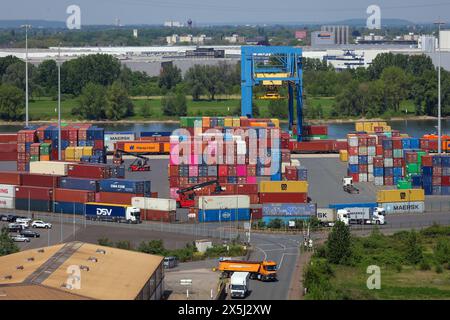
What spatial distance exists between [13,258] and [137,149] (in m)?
15.1

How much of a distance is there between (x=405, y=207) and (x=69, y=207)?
5.40 meters

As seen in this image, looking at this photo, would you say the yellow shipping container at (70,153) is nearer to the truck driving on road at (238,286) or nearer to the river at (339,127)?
the truck driving on road at (238,286)

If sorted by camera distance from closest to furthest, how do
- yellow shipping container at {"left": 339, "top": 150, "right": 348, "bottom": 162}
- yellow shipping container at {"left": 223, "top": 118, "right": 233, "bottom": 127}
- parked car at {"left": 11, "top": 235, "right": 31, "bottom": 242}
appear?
parked car at {"left": 11, "top": 235, "right": 31, "bottom": 242} → yellow shipping container at {"left": 223, "top": 118, "right": 233, "bottom": 127} → yellow shipping container at {"left": 339, "top": 150, "right": 348, "bottom": 162}

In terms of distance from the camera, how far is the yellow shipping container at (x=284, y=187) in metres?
17.4

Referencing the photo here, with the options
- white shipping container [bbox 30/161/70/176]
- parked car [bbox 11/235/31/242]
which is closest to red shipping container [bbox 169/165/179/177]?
white shipping container [bbox 30/161/70/176]

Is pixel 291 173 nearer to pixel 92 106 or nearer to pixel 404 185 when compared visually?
pixel 404 185

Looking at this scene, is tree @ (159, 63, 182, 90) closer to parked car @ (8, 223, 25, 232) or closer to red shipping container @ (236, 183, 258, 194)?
red shipping container @ (236, 183, 258, 194)

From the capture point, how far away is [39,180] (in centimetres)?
1806

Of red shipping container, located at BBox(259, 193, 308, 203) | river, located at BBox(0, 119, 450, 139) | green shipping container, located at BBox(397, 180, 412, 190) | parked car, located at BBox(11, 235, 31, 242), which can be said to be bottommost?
parked car, located at BBox(11, 235, 31, 242)

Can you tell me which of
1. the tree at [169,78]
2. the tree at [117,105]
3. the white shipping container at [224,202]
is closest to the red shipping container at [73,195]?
the white shipping container at [224,202]

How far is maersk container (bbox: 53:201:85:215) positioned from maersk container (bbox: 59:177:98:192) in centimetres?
38

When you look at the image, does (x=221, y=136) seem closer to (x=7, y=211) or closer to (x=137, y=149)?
(x=7, y=211)

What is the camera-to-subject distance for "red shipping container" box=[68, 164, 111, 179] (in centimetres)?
1833

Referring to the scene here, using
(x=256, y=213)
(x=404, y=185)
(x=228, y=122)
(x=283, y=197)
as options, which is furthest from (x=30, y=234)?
(x=228, y=122)
